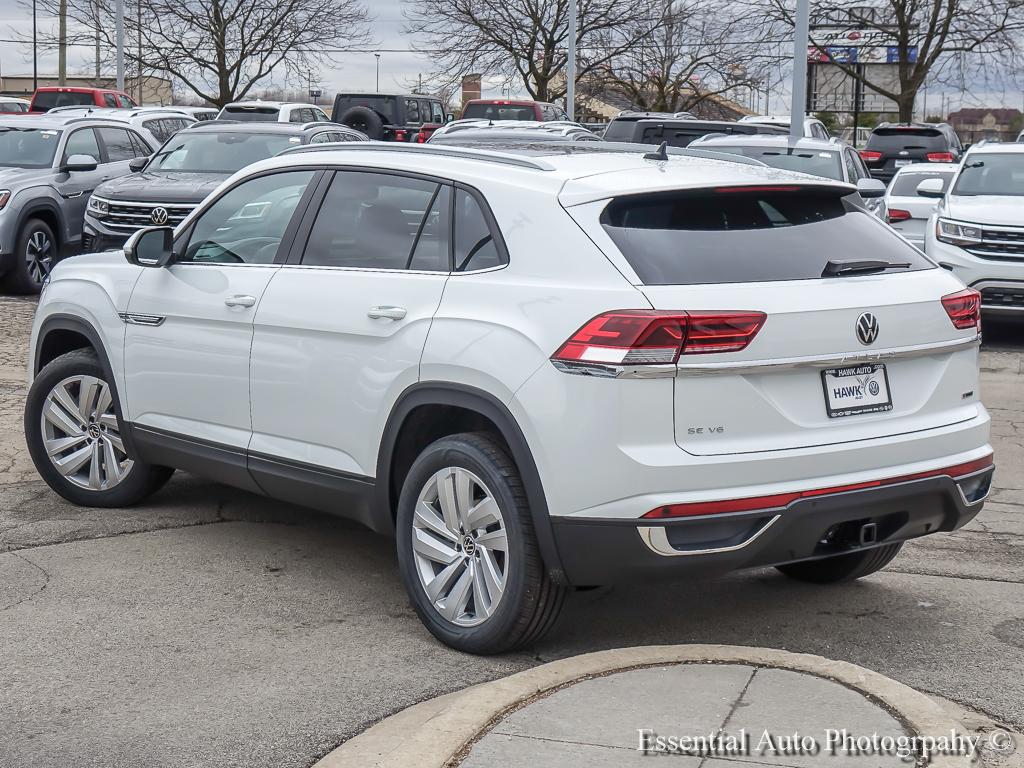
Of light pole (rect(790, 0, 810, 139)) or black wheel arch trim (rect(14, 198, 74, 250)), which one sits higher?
light pole (rect(790, 0, 810, 139))

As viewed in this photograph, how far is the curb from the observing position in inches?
153

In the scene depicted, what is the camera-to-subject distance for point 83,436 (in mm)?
6672

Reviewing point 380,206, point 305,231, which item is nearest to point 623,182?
point 380,206

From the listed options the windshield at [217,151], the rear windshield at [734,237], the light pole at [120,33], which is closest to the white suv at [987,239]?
the windshield at [217,151]

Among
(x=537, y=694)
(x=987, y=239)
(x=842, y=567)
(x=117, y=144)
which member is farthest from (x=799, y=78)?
(x=537, y=694)

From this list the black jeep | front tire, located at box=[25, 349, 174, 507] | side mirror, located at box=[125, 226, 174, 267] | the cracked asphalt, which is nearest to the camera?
the cracked asphalt

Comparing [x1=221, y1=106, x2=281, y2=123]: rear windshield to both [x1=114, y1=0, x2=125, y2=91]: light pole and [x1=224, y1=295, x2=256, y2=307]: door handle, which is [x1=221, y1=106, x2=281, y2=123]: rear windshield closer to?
[x1=114, y1=0, x2=125, y2=91]: light pole

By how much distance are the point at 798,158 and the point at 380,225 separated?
9.47 meters

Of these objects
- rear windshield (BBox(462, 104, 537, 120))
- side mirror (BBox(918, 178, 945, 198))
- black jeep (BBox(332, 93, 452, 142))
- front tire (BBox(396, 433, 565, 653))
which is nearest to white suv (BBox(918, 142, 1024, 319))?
side mirror (BBox(918, 178, 945, 198))

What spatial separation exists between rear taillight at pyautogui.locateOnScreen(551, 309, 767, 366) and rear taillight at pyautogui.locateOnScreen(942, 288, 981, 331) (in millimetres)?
881

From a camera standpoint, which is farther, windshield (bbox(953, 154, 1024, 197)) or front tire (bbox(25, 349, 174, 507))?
windshield (bbox(953, 154, 1024, 197))

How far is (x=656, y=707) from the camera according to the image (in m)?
4.16

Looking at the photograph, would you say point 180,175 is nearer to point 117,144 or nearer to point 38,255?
point 38,255

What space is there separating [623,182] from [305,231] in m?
1.48
